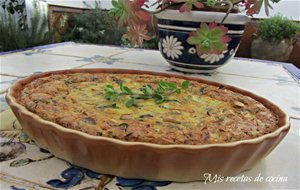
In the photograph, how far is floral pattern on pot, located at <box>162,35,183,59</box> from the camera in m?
0.89

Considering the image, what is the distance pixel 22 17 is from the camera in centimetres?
261

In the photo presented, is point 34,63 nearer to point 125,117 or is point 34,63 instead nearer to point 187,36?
point 187,36

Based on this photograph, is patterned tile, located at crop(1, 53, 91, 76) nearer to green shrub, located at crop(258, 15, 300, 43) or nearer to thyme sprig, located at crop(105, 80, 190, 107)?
thyme sprig, located at crop(105, 80, 190, 107)

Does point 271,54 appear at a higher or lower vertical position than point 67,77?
lower

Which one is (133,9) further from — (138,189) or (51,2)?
(51,2)

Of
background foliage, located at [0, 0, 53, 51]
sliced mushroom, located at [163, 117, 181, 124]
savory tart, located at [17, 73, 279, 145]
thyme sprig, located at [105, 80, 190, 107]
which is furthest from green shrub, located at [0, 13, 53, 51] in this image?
sliced mushroom, located at [163, 117, 181, 124]

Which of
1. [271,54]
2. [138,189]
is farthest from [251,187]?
[271,54]

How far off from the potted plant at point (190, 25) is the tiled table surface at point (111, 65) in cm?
8

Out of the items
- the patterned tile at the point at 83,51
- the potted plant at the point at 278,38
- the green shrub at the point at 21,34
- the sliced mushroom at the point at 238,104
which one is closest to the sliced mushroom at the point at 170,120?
the sliced mushroom at the point at 238,104

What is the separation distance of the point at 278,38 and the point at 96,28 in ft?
6.72

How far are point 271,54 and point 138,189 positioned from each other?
314cm

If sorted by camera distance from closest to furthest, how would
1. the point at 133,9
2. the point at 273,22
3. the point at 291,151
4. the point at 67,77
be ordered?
1. the point at 291,151
2. the point at 67,77
3. the point at 133,9
4. the point at 273,22

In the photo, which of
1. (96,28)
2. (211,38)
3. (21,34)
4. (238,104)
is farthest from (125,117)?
(96,28)

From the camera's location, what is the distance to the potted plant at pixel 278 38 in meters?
3.10
